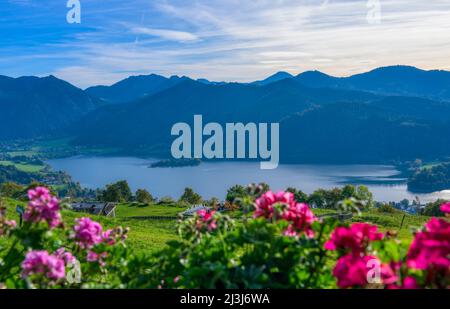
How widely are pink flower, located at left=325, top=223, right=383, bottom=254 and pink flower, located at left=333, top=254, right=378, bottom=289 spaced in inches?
4.5

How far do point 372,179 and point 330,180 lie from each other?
19.3m

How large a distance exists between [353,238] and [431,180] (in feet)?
626

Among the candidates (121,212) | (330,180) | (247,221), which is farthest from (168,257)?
(330,180)

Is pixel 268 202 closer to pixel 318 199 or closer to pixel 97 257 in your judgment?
pixel 97 257

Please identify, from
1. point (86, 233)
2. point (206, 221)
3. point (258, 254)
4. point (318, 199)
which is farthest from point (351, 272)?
point (318, 199)

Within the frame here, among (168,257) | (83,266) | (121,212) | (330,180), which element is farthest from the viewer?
(330,180)

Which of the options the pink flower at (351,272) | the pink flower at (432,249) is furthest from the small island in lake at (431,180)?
the pink flower at (351,272)

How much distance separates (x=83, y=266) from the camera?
153 inches

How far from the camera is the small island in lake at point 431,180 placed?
564ft

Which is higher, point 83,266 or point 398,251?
point 398,251

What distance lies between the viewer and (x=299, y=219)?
3.30 metres

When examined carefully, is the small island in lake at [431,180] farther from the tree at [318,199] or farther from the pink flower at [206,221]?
the pink flower at [206,221]
